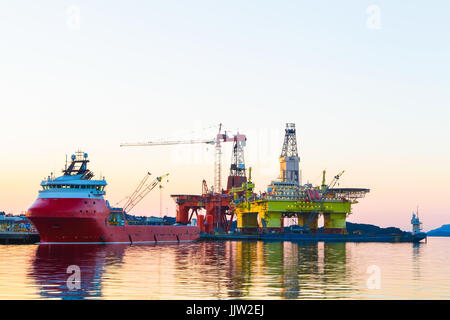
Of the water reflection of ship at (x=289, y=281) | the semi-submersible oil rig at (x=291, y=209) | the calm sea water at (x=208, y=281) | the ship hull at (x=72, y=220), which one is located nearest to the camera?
the calm sea water at (x=208, y=281)

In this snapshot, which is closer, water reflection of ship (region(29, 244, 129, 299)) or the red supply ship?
water reflection of ship (region(29, 244, 129, 299))

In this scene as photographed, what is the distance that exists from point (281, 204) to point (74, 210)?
67.2 metres

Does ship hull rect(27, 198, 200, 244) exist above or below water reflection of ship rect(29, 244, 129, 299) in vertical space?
above

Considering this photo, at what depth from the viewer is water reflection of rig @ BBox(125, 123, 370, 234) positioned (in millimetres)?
137750

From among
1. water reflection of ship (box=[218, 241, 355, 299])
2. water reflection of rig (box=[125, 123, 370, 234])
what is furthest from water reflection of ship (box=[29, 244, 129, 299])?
water reflection of rig (box=[125, 123, 370, 234])

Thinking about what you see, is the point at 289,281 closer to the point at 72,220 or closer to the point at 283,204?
the point at 72,220

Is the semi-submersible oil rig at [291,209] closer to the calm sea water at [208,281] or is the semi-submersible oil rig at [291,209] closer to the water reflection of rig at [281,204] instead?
the water reflection of rig at [281,204]

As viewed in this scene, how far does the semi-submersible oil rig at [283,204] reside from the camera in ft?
452

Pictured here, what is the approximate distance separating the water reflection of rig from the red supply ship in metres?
39.5

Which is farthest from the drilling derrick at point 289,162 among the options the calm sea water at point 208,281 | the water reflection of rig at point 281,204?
the calm sea water at point 208,281

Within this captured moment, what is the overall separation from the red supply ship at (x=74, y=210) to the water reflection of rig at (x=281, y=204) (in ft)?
129

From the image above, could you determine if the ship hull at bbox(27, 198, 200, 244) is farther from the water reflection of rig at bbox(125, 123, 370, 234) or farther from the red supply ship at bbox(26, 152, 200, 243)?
the water reflection of rig at bbox(125, 123, 370, 234)

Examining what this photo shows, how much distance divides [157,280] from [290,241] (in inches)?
3922

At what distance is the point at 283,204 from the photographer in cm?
13725
